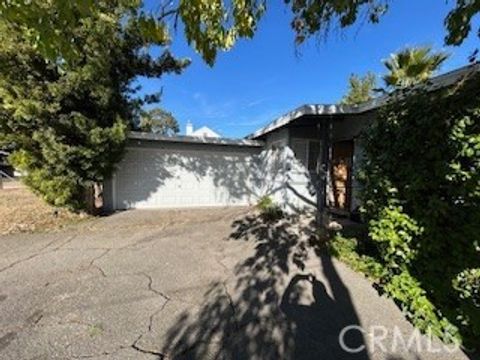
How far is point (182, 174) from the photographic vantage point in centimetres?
1043

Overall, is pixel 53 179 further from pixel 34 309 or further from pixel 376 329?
pixel 376 329

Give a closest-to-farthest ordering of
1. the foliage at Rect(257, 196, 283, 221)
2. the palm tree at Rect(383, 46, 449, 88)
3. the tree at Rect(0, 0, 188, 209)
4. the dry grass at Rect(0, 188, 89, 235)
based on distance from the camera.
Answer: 1. the tree at Rect(0, 0, 188, 209)
2. the dry grass at Rect(0, 188, 89, 235)
3. the foliage at Rect(257, 196, 283, 221)
4. the palm tree at Rect(383, 46, 449, 88)

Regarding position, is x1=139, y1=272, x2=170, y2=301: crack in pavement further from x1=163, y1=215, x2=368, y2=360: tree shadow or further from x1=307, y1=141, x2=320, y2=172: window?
x1=307, y1=141, x2=320, y2=172: window

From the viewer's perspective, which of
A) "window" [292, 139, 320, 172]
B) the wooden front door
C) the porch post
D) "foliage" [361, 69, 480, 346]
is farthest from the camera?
"window" [292, 139, 320, 172]

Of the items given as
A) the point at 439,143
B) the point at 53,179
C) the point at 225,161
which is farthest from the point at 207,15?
the point at 225,161

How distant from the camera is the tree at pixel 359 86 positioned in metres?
20.7

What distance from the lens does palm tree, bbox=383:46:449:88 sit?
930cm

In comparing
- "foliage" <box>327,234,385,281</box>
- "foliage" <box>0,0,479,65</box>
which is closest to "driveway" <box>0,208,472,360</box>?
"foliage" <box>327,234,385,281</box>

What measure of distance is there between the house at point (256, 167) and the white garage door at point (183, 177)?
0.10ft

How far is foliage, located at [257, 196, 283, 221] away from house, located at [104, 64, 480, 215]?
222 mm

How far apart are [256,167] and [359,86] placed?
1418cm

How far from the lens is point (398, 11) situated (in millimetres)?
5312

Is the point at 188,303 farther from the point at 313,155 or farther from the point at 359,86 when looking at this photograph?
the point at 359,86
